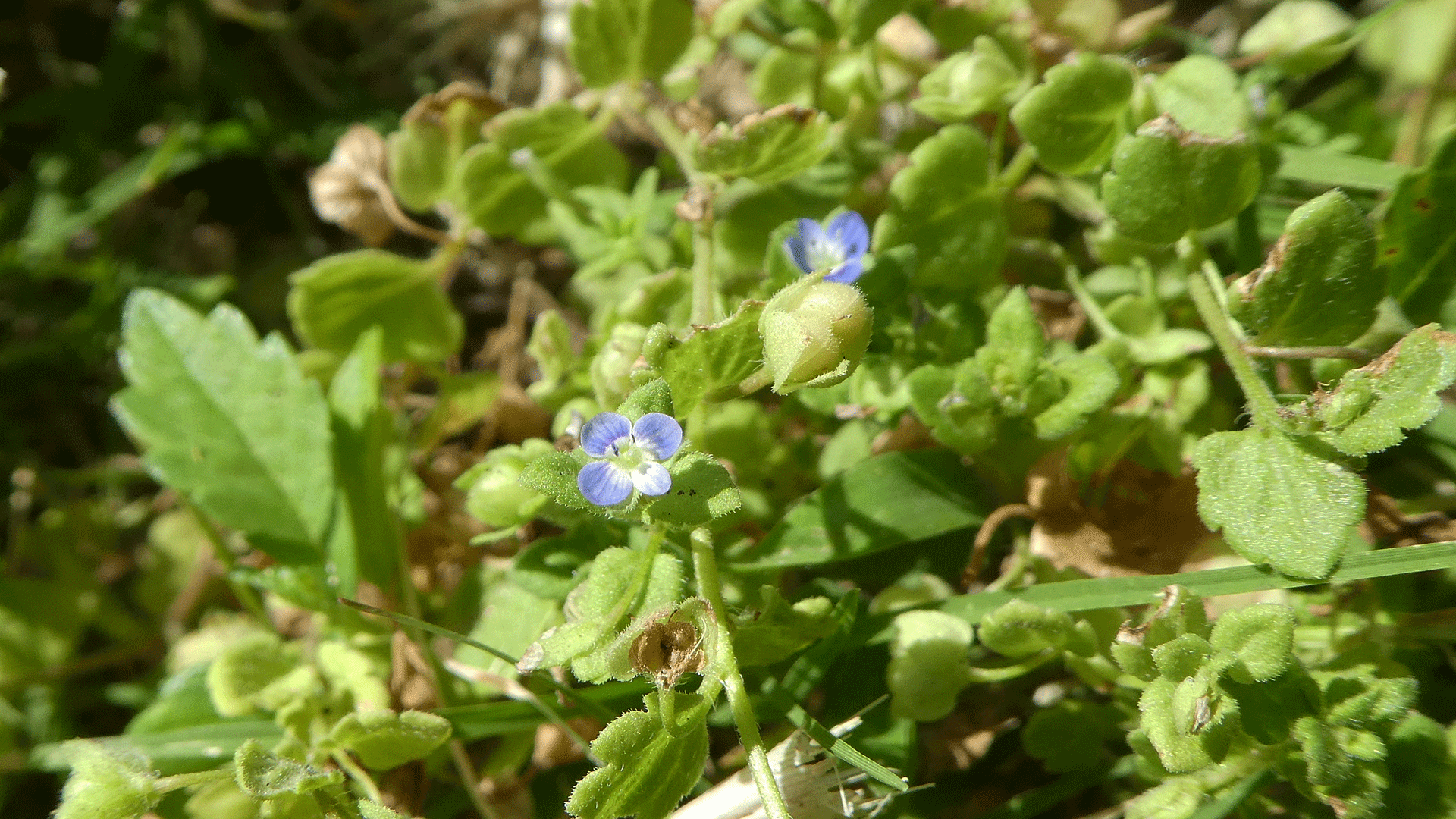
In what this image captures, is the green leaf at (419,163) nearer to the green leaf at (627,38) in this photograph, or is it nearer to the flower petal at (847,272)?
the green leaf at (627,38)

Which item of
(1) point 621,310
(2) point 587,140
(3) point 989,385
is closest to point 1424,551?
(3) point 989,385

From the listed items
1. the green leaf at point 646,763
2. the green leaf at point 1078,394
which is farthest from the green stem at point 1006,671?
the green leaf at point 646,763

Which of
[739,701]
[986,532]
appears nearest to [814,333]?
[739,701]

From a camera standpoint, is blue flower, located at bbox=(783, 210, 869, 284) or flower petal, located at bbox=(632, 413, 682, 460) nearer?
flower petal, located at bbox=(632, 413, 682, 460)

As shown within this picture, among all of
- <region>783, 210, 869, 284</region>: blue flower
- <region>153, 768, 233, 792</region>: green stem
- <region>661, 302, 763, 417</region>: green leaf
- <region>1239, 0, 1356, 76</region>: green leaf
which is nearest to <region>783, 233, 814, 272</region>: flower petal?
<region>783, 210, 869, 284</region>: blue flower

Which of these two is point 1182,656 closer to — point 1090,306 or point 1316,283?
point 1316,283

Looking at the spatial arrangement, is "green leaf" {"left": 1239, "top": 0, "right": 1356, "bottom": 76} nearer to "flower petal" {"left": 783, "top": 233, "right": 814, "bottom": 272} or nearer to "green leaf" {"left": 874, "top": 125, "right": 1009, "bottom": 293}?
"green leaf" {"left": 874, "top": 125, "right": 1009, "bottom": 293}
